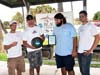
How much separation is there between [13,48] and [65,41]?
123cm

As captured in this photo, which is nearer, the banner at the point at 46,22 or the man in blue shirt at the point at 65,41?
the man in blue shirt at the point at 65,41

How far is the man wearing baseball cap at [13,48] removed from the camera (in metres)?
7.45

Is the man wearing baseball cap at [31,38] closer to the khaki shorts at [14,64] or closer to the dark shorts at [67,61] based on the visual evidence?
the khaki shorts at [14,64]

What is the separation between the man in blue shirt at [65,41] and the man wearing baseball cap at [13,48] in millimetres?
926

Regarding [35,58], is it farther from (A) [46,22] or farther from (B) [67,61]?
(A) [46,22]

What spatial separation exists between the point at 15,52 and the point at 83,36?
1673 millimetres

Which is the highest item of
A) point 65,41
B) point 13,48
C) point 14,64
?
point 65,41

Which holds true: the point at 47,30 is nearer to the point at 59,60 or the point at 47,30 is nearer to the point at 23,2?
the point at 23,2

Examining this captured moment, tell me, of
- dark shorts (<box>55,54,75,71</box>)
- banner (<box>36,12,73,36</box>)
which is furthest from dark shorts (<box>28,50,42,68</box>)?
banner (<box>36,12,73,36</box>)

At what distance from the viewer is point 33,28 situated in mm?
8031

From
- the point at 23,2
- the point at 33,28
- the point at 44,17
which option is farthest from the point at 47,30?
the point at 33,28

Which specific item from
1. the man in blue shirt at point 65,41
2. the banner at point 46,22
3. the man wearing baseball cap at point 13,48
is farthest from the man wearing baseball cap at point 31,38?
the banner at point 46,22

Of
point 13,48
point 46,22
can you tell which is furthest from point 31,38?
point 46,22

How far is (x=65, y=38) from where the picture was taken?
7.51 meters
